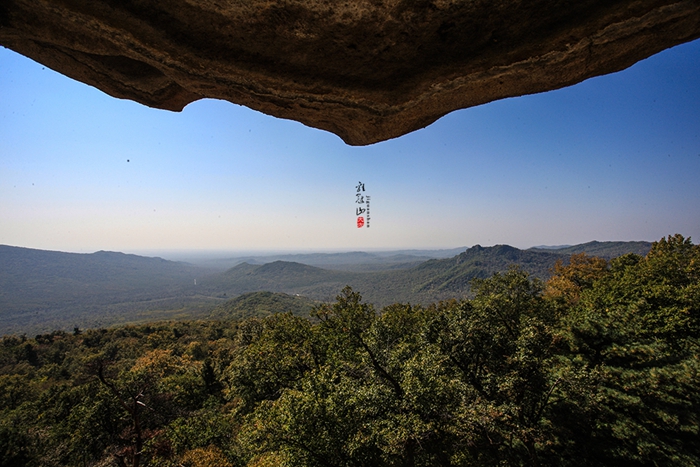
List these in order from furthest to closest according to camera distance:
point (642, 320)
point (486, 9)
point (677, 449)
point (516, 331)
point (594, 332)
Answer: point (516, 331)
point (642, 320)
point (594, 332)
point (677, 449)
point (486, 9)

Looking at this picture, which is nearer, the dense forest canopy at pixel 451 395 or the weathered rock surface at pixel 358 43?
the weathered rock surface at pixel 358 43

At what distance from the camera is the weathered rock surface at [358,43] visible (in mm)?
3953

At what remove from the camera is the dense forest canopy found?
9164 mm

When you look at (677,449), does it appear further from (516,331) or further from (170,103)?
(170,103)

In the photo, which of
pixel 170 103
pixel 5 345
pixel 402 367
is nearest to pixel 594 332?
pixel 402 367

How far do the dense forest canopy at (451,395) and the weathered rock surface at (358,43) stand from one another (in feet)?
25.6

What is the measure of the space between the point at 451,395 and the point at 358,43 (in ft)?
36.1

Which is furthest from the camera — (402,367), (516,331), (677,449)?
(516,331)

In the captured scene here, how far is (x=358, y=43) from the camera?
14.8ft

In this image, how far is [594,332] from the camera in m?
11.7

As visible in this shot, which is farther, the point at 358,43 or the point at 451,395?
the point at 451,395

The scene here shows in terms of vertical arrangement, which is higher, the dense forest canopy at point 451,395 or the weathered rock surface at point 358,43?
the weathered rock surface at point 358,43

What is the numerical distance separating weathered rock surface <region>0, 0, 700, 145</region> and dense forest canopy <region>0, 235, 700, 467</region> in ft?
25.6

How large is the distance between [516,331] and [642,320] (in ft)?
17.6
